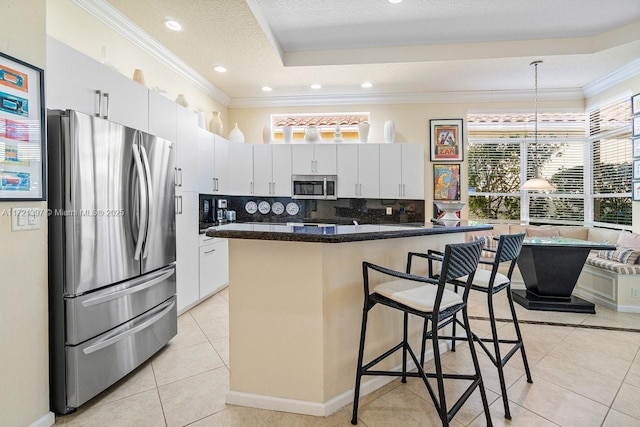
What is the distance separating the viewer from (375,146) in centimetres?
477

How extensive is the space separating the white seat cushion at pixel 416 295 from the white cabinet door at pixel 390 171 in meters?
3.05

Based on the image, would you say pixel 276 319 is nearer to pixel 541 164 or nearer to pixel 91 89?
pixel 91 89

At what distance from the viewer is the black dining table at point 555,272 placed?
3478 mm

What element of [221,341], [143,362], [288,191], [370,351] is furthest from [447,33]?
[143,362]

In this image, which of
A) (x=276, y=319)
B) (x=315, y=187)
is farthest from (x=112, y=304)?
(x=315, y=187)

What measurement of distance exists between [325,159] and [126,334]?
11.3ft

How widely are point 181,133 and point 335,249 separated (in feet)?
7.91

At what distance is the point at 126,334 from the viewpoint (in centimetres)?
211

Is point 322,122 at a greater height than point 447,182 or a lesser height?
greater

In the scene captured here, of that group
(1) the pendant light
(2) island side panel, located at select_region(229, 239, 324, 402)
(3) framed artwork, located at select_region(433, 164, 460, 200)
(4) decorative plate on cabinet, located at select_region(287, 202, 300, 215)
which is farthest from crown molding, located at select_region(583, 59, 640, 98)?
(2) island side panel, located at select_region(229, 239, 324, 402)

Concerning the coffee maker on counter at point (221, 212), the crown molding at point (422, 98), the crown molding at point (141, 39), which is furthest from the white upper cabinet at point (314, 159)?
the crown molding at point (141, 39)

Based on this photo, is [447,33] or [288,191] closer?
[447,33]

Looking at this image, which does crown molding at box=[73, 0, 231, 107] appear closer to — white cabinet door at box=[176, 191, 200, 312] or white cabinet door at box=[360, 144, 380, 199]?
white cabinet door at box=[176, 191, 200, 312]

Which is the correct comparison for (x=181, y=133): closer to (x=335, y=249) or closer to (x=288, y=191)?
(x=288, y=191)
